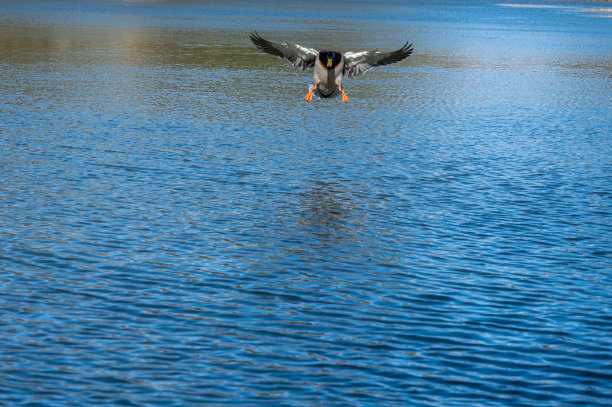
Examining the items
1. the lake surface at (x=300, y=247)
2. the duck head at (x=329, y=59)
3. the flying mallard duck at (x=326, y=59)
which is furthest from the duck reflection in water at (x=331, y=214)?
the duck head at (x=329, y=59)

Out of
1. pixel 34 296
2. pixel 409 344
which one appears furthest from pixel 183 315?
pixel 409 344

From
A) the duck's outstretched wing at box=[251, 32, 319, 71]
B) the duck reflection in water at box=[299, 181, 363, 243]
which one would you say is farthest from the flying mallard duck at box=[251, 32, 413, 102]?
the duck reflection in water at box=[299, 181, 363, 243]

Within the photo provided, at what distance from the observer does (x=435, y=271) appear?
2206cm

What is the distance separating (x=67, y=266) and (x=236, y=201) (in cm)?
800

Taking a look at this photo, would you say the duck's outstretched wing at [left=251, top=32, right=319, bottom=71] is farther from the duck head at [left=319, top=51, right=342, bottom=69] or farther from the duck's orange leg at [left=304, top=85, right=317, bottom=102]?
the duck's orange leg at [left=304, top=85, right=317, bottom=102]

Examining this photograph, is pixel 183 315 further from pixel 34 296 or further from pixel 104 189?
pixel 104 189

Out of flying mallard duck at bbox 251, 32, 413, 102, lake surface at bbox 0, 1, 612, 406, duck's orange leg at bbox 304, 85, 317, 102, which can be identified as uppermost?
flying mallard duck at bbox 251, 32, 413, 102

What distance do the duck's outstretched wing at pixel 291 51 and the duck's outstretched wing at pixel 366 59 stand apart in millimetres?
1273

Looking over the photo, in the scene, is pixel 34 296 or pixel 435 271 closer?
pixel 34 296

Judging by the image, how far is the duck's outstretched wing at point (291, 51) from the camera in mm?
31594

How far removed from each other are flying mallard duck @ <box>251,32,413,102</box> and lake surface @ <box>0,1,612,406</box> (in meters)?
3.29

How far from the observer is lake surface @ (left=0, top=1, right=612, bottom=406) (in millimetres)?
15828

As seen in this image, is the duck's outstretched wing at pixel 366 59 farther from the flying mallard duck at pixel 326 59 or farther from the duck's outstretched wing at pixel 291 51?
the duck's outstretched wing at pixel 291 51

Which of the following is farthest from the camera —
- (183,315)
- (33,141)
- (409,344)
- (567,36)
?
(567,36)
